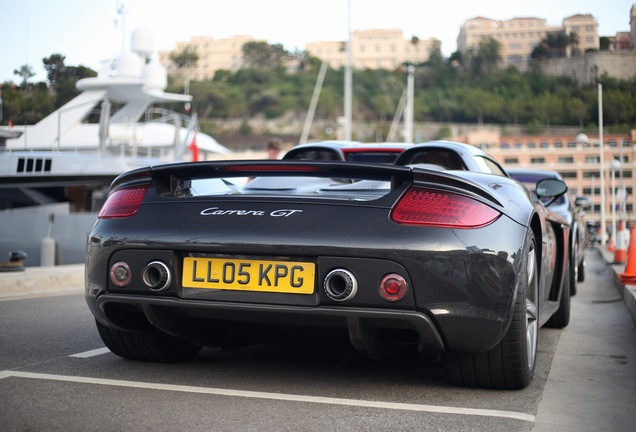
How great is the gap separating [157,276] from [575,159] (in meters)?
87.4

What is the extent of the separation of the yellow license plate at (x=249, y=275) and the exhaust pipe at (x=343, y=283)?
0.23 feet

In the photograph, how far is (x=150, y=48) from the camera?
3612cm

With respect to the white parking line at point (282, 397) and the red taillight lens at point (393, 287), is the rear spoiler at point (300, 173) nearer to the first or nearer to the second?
the red taillight lens at point (393, 287)

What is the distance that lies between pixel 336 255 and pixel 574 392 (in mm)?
1362

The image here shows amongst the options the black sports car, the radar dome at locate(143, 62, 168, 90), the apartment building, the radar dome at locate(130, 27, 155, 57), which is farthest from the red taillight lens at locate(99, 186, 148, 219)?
the apartment building

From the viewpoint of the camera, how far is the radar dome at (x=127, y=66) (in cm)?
3491

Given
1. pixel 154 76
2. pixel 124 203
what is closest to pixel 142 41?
pixel 154 76

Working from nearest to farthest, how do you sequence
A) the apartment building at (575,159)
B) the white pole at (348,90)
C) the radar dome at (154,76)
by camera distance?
the radar dome at (154,76)
the white pole at (348,90)
the apartment building at (575,159)

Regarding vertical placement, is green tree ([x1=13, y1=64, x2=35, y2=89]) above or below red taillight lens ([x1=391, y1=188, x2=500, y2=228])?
above

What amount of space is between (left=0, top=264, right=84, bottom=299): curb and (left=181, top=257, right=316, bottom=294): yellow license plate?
18.9 ft

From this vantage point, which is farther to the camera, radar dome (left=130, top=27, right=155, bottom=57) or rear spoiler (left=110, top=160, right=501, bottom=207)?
radar dome (left=130, top=27, right=155, bottom=57)

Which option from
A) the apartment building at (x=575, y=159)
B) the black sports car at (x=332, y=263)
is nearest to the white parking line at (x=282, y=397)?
the black sports car at (x=332, y=263)

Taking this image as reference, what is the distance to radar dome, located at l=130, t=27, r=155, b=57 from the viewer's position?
35.5 meters

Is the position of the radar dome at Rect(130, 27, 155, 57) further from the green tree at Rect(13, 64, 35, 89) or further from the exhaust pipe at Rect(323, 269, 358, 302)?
the exhaust pipe at Rect(323, 269, 358, 302)
